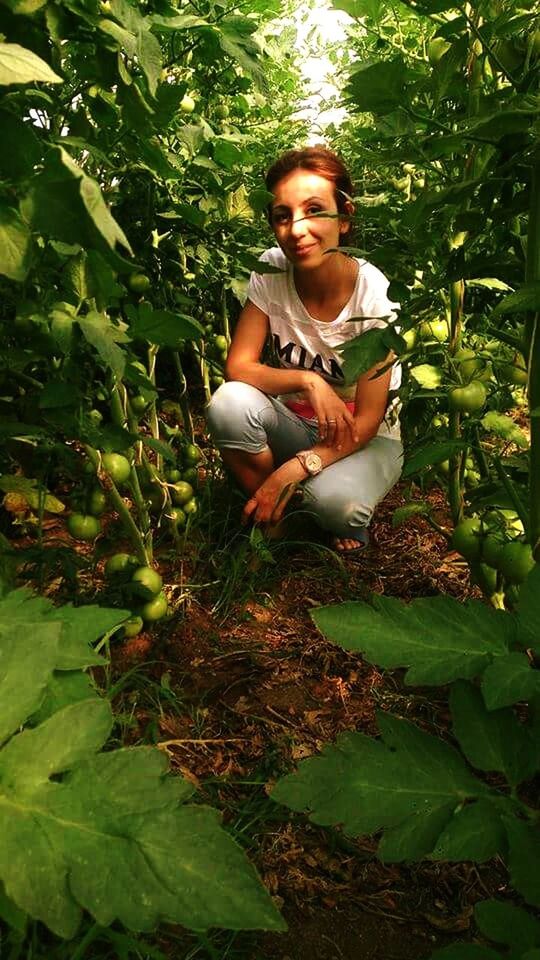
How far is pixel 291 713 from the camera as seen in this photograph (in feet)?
5.10

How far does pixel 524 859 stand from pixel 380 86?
923 millimetres

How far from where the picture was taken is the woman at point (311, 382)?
6.95ft

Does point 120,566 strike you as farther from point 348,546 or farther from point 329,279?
point 329,279

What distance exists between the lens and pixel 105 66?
898mm

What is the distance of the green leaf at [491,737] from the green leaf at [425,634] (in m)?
0.03

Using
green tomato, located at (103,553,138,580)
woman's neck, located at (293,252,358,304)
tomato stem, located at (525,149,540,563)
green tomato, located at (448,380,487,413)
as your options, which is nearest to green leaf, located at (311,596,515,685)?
tomato stem, located at (525,149,540,563)

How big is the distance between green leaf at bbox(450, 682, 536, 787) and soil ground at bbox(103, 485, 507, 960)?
458 millimetres

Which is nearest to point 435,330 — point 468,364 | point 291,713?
point 468,364

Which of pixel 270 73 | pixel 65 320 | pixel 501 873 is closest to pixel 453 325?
pixel 65 320

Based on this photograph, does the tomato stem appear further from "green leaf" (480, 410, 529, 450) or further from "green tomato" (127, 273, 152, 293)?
"green tomato" (127, 273, 152, 293)

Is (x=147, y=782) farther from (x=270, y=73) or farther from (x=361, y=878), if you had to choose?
(x=270, y=73)

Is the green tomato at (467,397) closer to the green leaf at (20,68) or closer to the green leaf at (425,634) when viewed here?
the green leaf at (425,634)

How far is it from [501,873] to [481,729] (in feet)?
1.71

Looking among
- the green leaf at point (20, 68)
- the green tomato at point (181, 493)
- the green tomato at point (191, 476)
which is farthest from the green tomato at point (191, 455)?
the green leaf at point (20, 68)
